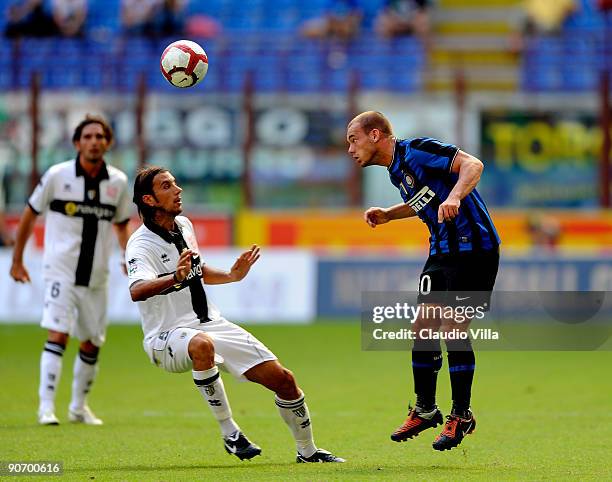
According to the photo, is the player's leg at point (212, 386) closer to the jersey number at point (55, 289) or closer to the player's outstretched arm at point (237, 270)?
the player's outstretched arm at point (237, 270)

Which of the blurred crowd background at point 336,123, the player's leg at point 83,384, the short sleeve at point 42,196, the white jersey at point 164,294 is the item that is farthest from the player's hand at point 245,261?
the blurred crowd background at point 336,123

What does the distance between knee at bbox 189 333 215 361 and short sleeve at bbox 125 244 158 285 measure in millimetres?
464

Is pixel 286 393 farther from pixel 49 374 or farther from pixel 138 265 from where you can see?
pixel 49 374

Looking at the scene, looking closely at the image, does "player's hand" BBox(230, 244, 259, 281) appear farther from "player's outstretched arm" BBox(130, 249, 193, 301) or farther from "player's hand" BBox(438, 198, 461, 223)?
"player's hand" BBox(438, 198, 461, 223)

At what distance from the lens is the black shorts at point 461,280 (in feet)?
26.5

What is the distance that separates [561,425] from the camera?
32.1 ft

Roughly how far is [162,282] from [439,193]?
73.7 inches

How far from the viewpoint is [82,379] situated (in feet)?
33.9

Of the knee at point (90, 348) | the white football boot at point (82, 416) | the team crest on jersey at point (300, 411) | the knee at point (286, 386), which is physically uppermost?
the knee at point (286, 386)

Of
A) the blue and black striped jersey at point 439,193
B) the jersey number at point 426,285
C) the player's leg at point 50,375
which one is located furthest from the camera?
the player's leg at point 50,375

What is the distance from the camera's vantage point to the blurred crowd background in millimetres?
22250

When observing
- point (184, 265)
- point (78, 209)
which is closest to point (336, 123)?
point (78, 209)

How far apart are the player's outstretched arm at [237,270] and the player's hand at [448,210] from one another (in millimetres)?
1122

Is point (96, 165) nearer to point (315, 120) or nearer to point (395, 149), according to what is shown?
point (395, 149)
